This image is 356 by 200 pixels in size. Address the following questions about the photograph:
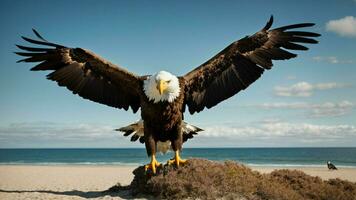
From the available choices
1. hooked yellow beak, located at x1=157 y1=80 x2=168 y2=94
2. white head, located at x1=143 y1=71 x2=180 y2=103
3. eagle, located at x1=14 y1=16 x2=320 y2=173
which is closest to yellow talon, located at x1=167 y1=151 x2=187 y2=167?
eagle, located at x1=14 y1=16 x2=320 y2=173

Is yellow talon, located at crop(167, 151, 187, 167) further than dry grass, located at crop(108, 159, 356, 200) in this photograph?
Yes

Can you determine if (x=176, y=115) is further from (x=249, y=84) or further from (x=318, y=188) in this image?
(x=318, y=188)

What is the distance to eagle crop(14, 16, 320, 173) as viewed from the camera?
8.18m

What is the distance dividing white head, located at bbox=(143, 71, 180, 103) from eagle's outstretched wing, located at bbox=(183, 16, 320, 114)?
69cm

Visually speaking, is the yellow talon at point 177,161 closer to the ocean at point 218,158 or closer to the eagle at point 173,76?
the eagle at point 173,76

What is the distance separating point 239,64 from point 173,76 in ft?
5.34

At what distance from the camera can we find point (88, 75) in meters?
8.90

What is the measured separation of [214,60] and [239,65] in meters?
0.62

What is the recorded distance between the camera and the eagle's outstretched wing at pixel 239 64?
Result: 28.0 ft

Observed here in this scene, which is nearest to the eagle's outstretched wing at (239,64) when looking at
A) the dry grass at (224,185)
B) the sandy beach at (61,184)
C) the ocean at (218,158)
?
the dry grass at (224,185)

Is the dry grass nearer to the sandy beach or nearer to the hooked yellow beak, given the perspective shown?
the sandy beach

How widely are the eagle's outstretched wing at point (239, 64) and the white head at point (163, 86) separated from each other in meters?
0.69

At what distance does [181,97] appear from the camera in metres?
8.22

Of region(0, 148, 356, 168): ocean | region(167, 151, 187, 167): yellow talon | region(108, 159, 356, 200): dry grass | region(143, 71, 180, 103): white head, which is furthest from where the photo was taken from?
region(0, 148, 356, 168): ocean
